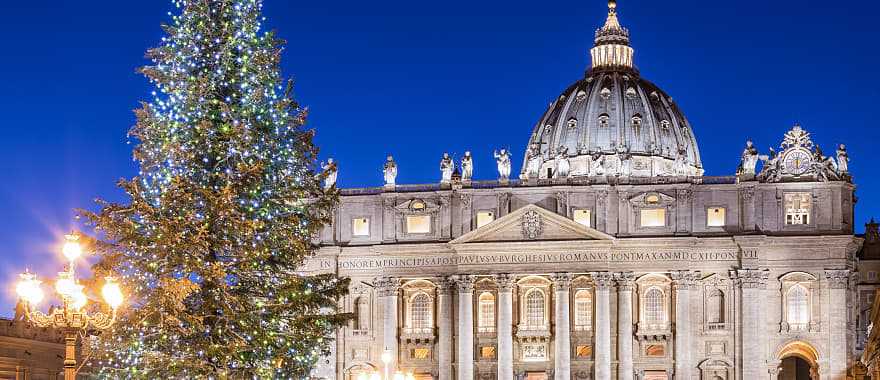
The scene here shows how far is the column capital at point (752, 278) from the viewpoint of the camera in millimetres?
90688

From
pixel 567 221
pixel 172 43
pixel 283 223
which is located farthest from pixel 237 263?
pixel 567 221

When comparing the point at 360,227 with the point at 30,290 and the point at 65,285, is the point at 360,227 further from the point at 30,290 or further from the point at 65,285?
the point at 65,285

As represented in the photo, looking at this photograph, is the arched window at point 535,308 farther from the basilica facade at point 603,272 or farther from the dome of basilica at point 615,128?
the dome of basilica at point 615,128

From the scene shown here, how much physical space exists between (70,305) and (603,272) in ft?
208

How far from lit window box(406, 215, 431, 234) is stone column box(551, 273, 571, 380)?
31.7 ft

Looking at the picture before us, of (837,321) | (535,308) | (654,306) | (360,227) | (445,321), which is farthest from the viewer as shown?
(360,227)

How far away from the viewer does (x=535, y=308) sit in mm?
94500

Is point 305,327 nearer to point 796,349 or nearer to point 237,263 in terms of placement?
point 237,263

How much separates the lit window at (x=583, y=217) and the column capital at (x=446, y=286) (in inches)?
346

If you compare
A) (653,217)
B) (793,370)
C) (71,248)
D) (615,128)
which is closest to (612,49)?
(615,128)

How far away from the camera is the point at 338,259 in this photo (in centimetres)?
9662

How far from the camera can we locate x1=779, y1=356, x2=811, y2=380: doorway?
4144 inches

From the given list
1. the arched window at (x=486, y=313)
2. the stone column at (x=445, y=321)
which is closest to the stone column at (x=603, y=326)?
the arched window at (x=486, y=313)

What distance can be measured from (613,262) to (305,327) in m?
54.8
